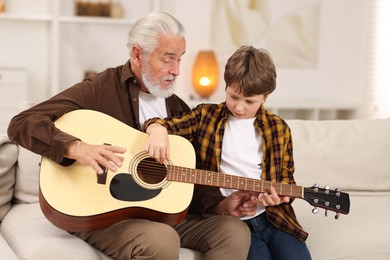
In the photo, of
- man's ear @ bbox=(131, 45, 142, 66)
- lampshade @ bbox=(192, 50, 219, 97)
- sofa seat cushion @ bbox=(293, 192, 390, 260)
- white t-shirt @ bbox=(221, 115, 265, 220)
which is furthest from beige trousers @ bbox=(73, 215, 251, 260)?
lampshade @ bbox=(192, 50, 219, 97)

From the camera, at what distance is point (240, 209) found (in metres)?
2.20

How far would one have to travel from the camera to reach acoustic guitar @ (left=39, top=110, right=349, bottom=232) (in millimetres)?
2018

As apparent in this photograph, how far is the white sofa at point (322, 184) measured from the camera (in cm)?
215

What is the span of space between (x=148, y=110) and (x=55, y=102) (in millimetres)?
352

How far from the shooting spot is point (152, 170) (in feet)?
6.95

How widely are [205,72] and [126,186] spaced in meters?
3.02

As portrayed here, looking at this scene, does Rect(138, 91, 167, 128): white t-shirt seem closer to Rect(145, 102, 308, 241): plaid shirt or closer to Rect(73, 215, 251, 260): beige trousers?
Rect(145, 102, 308, 241): plaid shirt

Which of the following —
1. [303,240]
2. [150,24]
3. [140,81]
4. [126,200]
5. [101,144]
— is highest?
[150,24]

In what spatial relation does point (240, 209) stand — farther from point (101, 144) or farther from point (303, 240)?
point (101, 144)

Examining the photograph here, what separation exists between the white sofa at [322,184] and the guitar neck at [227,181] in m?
0.27

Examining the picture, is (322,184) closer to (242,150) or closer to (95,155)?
(242,150)

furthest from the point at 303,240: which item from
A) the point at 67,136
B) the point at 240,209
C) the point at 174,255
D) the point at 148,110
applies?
the point at 67,136

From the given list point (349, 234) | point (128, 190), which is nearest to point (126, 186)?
point (128, 190)

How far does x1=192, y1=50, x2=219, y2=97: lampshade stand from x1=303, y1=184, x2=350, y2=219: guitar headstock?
9.81 ft
